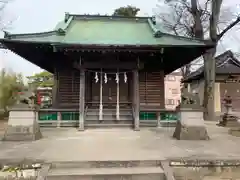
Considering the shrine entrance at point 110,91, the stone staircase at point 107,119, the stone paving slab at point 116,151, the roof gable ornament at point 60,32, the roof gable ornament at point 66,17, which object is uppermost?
the roof gable ornament at point 66,17

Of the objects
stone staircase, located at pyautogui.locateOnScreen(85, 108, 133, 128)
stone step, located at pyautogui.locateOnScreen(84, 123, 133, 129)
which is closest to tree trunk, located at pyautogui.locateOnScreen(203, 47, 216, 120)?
stone staircase, located at pyautogui.locateOnScreen(85, 108, 133, 128)

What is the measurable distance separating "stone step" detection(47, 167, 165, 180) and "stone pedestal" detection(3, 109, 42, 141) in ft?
10.5

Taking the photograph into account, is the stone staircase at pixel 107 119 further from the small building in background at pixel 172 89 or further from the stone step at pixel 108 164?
the small building in background at pixel 172 89

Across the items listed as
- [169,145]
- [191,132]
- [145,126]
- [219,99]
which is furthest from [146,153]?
[219,99]

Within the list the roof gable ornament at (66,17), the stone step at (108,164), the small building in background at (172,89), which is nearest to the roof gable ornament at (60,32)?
the roof gable ornament at (66,17)

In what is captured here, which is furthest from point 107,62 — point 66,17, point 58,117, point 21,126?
point 66,17

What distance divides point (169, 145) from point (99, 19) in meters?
10.3

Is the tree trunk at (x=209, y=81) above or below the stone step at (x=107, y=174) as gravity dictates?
above

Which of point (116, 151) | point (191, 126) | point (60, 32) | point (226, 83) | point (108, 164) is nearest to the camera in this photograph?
point (108, 164)

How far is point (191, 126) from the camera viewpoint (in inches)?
302

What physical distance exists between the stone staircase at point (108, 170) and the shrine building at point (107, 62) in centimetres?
526

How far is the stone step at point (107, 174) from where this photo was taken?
4488 mm

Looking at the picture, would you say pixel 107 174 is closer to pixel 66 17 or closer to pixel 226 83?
pixel 66 17

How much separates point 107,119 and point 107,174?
6479 millimetres
